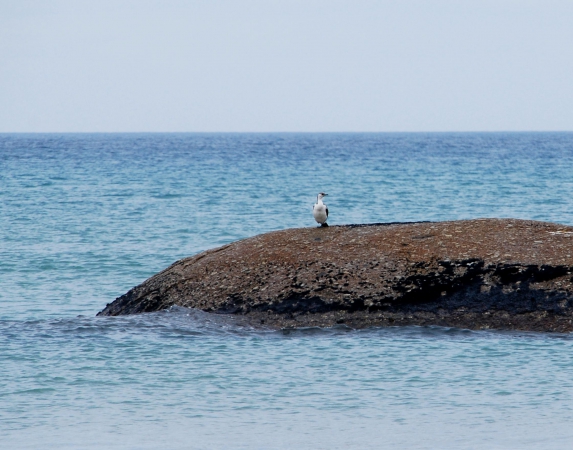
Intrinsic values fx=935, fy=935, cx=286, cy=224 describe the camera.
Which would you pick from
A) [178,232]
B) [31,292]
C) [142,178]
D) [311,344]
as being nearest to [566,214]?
[178,232]

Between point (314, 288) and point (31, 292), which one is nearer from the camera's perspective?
point (314, 288)

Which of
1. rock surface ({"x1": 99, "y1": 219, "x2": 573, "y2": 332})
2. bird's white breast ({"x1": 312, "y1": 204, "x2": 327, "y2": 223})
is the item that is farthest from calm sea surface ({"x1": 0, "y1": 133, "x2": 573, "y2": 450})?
bird's white breast ({"x1": 312, "y1": 204, "x2": 327, "y2": 223})

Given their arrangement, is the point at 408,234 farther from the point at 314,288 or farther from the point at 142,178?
the point at 142,178

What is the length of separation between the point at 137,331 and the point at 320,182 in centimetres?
5445

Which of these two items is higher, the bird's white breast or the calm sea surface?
the bird's white breast

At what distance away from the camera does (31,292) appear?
21812 millimetres

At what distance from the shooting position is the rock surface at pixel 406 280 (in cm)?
1450

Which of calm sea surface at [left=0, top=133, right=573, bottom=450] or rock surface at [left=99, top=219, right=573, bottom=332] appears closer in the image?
calm sea surface at [left=0, top=133, right=573, bottom=450]

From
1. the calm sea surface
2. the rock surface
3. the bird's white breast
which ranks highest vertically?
the bird's white breast

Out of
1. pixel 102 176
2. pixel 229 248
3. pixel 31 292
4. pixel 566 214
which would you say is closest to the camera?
pixel 229 248

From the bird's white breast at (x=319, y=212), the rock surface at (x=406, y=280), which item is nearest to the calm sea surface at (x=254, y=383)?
the rock surface at (x=406, y=280)

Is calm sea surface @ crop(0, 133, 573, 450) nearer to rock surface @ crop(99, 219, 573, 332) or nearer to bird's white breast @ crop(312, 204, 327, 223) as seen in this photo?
rock surface @ crop(99, 219, 573, 332)

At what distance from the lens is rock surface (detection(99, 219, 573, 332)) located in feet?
47.6

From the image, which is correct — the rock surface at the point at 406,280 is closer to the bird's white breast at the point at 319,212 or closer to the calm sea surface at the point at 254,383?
the calm sea surface at the point at 254,383
